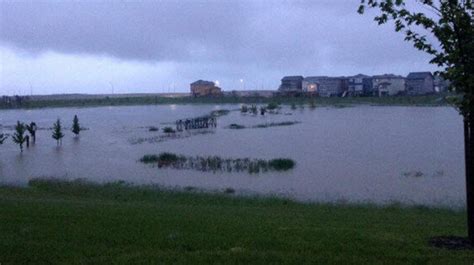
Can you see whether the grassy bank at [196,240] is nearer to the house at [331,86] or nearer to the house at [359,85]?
the house at [359,85]

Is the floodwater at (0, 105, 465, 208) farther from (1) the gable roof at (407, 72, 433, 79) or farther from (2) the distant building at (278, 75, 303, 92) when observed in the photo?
(2) the distant building at (278, 75, 303, 92)

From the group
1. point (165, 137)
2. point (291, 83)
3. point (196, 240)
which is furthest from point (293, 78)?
point (196, 240)

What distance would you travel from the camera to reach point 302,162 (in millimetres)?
32625

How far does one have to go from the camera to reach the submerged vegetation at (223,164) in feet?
98.1

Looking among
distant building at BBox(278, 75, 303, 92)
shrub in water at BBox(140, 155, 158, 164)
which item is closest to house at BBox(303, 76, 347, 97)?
distant building at BBox(278, 75, 303, 92)

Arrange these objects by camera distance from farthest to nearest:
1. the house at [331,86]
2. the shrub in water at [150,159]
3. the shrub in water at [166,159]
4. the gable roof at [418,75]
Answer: the house at [331,86] < the gable roof at [418,75] < the shrub in water at [150,159] < the shrub in water at [166,159]

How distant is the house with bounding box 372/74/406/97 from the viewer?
136 m

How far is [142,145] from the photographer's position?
46250mm

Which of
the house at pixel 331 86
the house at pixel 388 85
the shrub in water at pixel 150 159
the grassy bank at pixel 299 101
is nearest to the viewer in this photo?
the shrub in water at pixel 150 159

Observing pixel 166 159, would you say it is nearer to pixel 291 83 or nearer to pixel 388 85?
pixel 388 85

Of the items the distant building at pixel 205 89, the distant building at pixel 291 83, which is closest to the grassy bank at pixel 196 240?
the distant building at pixel 291 83

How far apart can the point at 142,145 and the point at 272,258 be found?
39740 mm

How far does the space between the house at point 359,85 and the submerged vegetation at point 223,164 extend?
Result: 111046 mm

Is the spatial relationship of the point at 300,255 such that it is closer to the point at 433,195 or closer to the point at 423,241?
the point at 423,241
